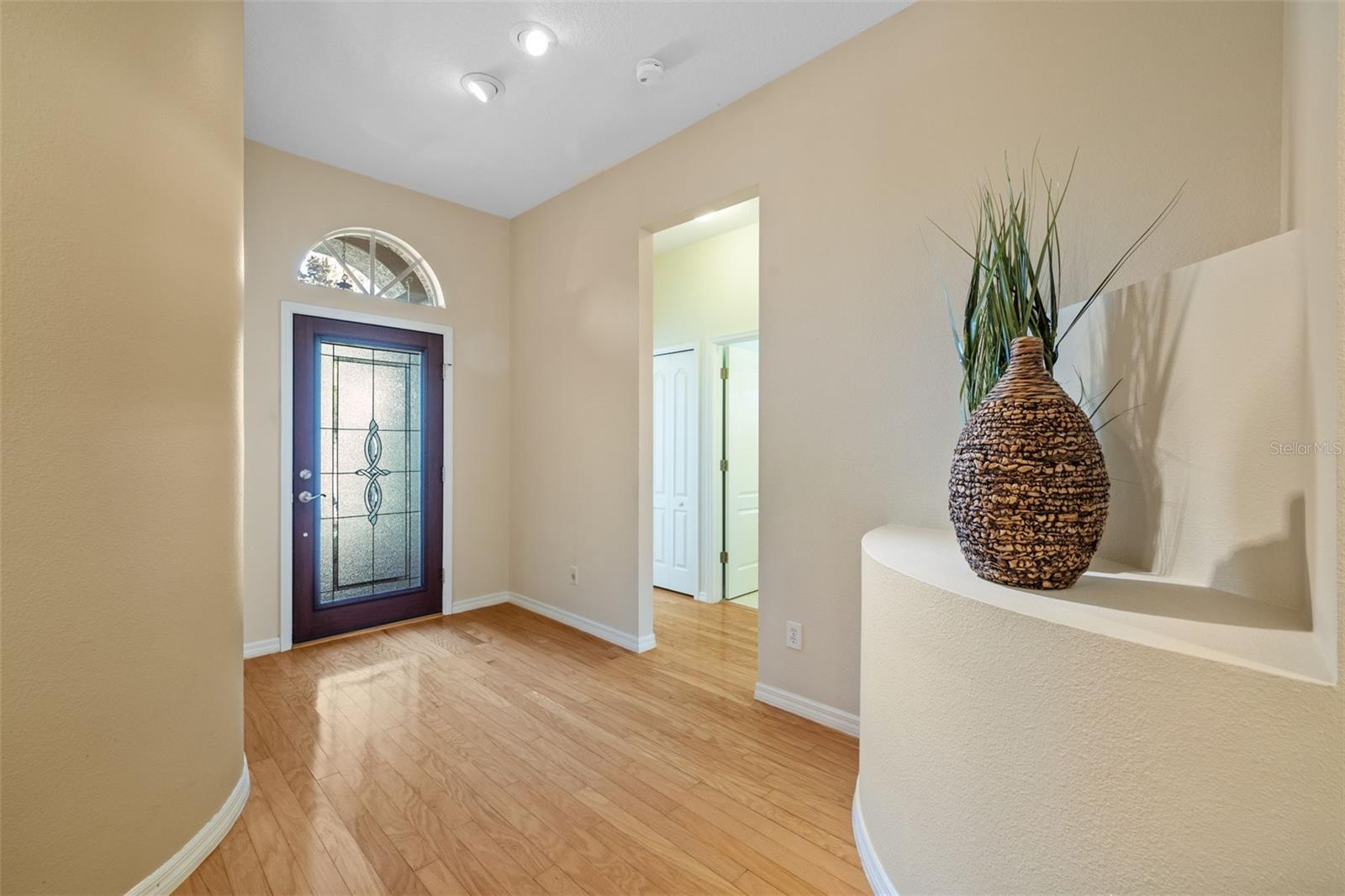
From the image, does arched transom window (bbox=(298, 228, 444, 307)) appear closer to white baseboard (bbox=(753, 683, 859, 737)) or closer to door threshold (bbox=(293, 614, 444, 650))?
door threshold (bbox=(293, 614, 444, 650))

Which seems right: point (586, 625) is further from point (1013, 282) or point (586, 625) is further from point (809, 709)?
point (1013, 282)

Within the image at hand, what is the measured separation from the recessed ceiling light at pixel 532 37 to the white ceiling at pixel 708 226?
53.2 inches

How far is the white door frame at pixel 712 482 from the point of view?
4.25 meters

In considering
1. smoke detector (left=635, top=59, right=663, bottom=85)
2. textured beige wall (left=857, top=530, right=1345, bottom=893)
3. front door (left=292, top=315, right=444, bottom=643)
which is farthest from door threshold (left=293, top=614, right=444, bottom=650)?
smoke detector (left=635, top=59, right=663, bottom=85)

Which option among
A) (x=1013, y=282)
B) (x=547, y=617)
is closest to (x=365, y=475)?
(x=547, y=617)

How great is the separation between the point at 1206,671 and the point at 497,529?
400cm

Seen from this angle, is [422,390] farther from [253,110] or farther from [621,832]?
[621,832]

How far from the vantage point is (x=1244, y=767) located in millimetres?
719

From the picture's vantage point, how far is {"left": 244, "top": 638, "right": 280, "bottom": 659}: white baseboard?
3078 mm

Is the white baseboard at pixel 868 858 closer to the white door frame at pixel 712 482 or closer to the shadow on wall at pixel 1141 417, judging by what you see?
the shadow on wall at pixel 1141 417

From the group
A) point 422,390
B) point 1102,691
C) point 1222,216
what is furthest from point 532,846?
point 422,390

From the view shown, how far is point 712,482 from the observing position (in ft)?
14.0

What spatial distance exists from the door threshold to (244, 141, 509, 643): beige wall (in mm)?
188

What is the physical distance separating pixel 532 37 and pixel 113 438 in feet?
6.72
